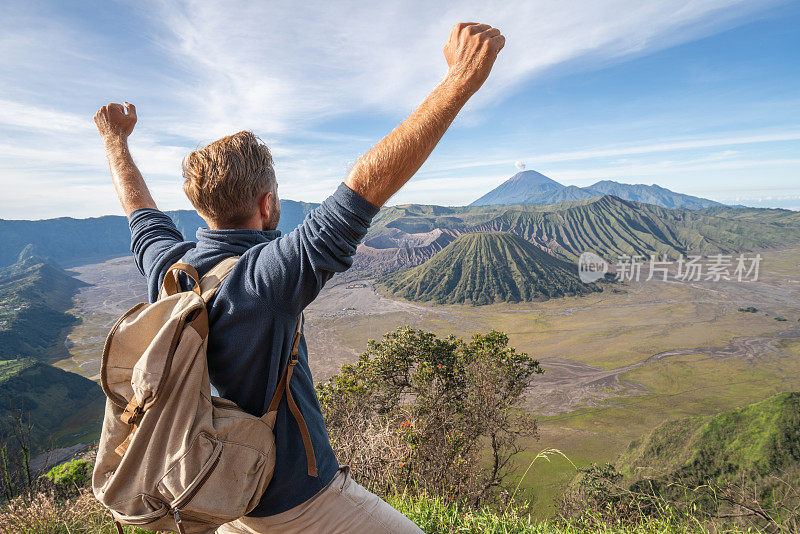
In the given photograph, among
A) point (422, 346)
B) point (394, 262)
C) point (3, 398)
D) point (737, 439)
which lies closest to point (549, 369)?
point (737, 439)

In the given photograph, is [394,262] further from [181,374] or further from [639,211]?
[181,374]

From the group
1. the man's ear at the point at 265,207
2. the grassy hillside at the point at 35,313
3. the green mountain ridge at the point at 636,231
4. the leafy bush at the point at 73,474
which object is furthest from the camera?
the green mountain ridge at the point at 636,231

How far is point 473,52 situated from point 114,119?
59.0 inches

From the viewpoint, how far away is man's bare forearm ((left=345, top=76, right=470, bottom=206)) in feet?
2.76

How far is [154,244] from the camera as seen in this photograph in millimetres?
1335

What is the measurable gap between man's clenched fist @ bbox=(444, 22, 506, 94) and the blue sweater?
0.40 metres

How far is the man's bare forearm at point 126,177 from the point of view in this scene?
1529 mm

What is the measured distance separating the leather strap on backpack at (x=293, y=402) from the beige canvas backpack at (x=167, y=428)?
0.09 meters

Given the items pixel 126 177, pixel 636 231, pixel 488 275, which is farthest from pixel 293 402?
pixel 636 231

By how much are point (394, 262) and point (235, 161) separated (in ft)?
439

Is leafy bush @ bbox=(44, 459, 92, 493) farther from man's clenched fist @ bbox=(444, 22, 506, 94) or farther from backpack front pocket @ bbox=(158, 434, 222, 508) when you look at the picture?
man's clenched fist @ bbox=(444, 22, 506, 94)

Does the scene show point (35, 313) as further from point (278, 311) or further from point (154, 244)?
point (278, 311)

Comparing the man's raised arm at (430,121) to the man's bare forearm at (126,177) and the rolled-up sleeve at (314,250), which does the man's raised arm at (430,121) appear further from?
the man's bare forearm at (126,177)

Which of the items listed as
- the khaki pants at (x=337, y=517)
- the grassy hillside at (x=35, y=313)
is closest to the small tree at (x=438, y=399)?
the khaki pants at (x=337, y=517)
